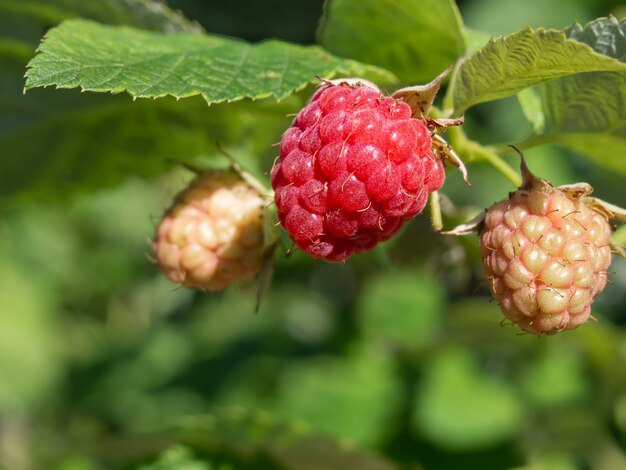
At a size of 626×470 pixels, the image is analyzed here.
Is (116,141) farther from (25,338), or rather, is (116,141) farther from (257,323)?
(25,338)

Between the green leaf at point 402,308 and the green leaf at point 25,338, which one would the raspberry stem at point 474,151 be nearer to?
the green leaf at point 402,308

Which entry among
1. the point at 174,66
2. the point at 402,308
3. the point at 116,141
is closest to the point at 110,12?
the point at 116,141

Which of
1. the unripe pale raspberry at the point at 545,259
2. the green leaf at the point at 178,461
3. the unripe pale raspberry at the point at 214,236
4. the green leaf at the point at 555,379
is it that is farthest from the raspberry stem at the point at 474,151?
the green leaf at the point at 555,379

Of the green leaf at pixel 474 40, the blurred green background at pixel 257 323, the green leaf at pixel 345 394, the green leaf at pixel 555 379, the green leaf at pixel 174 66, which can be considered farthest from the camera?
the green leaf at pixel 345 394

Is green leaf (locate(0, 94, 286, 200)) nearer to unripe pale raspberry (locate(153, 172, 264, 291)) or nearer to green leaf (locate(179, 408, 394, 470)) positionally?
unripe pale raspberry (locate(153, 172, 264, 291))

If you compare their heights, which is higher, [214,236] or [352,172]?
[352,172]

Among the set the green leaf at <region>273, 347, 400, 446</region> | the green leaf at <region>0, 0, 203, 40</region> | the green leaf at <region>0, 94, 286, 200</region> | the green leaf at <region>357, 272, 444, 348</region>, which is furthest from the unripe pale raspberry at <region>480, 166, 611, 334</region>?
the green leaf at <region>357, 272, 444, 348</region>
